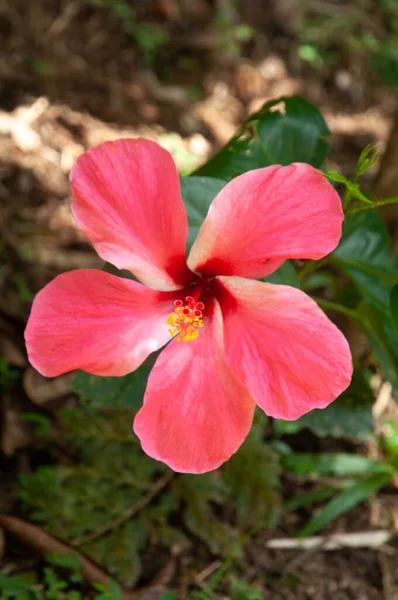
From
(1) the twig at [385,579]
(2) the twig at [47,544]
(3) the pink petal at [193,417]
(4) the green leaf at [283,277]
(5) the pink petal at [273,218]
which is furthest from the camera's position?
(1) the twig at [385,579]

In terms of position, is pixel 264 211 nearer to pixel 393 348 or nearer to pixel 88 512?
pixel 393 348

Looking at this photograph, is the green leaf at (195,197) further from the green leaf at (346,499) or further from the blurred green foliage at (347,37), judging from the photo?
the blurred green foliage at (347,37)

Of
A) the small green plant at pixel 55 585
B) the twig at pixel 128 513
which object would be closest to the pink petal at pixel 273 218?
the small green plant at pixel 55 585

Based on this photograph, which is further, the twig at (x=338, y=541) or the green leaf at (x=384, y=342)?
the twig at (x=338, y=541)

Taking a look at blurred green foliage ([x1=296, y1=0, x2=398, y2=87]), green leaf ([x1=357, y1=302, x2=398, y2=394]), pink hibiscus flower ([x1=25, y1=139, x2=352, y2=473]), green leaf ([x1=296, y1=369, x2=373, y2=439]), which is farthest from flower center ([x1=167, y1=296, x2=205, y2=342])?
blurred green foliage ([x1=296, y1=0, x2=398, y2=87])

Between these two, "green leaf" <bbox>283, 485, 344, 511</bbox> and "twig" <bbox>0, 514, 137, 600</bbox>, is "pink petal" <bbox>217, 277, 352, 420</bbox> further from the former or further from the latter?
"green leaf" <bbox>283, 485, 344, 511</bbox>
